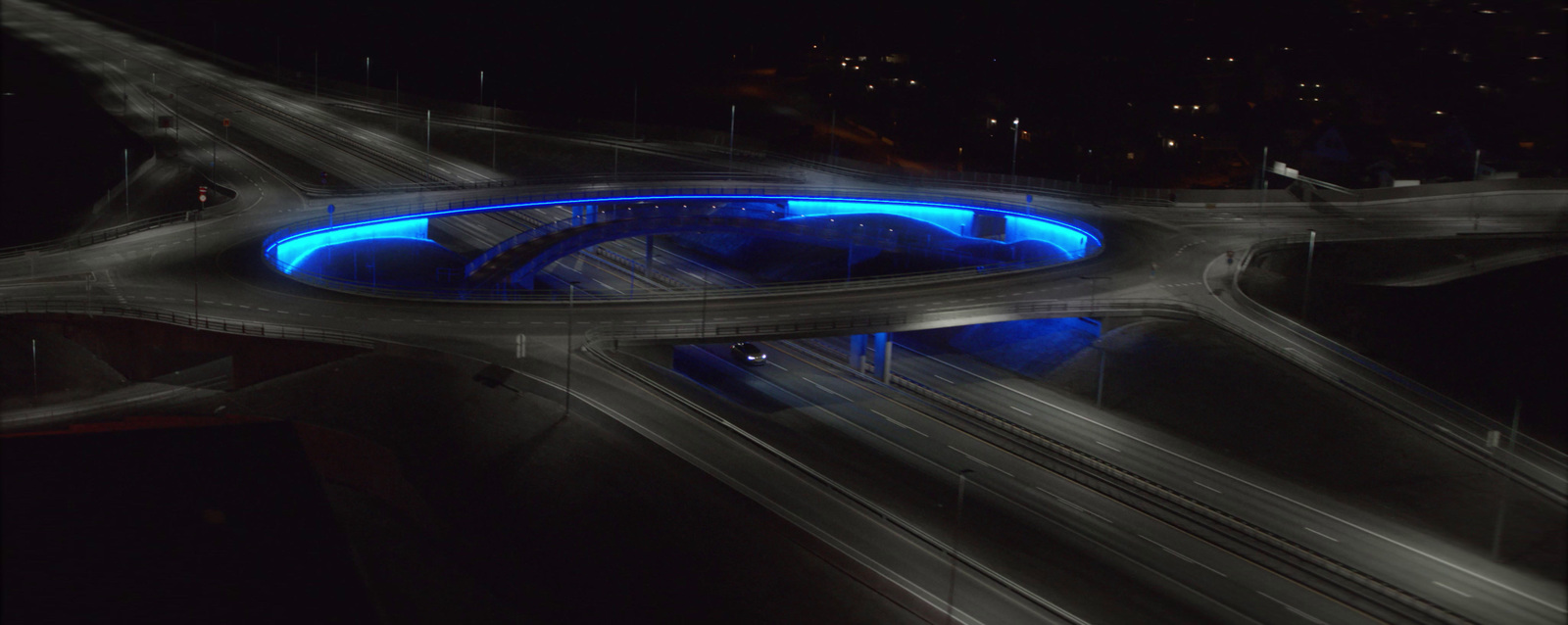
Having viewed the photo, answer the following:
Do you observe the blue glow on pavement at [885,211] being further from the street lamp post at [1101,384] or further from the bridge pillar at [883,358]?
the bridge pillar at [883,358]

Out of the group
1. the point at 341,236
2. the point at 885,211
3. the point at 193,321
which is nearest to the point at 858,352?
the point at 885,211

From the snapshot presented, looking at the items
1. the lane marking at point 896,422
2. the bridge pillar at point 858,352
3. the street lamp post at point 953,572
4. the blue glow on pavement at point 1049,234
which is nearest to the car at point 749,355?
the bridge pillar at point 858,352

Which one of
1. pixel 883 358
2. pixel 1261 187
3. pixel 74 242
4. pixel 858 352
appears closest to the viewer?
pixel 883 358

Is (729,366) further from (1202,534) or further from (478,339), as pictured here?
(1202,534)

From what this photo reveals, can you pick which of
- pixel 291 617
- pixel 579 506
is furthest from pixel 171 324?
pixel 291 617

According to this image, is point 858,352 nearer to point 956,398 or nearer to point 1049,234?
point 956,398
